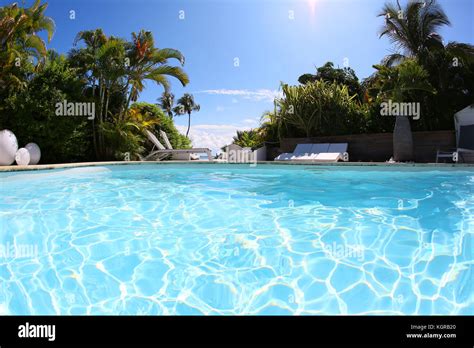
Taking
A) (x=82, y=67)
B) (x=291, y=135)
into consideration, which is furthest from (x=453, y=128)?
(x=82, y=67)

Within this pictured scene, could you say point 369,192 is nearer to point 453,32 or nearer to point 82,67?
point 453,32

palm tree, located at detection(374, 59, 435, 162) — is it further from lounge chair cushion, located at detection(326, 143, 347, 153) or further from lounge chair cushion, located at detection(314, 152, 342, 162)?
lounge chair cushion, located at detection(314, 152, 342, 162)

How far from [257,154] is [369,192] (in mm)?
8578

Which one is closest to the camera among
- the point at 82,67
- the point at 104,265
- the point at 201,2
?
the point at 104,265

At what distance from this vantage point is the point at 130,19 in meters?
14.1

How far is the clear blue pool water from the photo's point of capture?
196cm

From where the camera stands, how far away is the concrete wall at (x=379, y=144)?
11.3 meters

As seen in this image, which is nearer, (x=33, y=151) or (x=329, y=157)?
(x=33, y=151)

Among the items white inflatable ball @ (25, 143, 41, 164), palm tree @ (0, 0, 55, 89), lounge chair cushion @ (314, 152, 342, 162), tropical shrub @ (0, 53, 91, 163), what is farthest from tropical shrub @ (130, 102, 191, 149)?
lounge chair cushion @ (314, 152, 342, 162)

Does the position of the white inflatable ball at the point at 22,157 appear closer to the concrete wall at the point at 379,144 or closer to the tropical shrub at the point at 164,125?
the tropical shrub at the point at 164,125

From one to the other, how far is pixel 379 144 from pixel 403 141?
50.9 inches

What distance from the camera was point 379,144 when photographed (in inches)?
491

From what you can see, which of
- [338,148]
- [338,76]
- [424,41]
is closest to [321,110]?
[338,148]

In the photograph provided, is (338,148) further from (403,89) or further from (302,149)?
(403,89)
